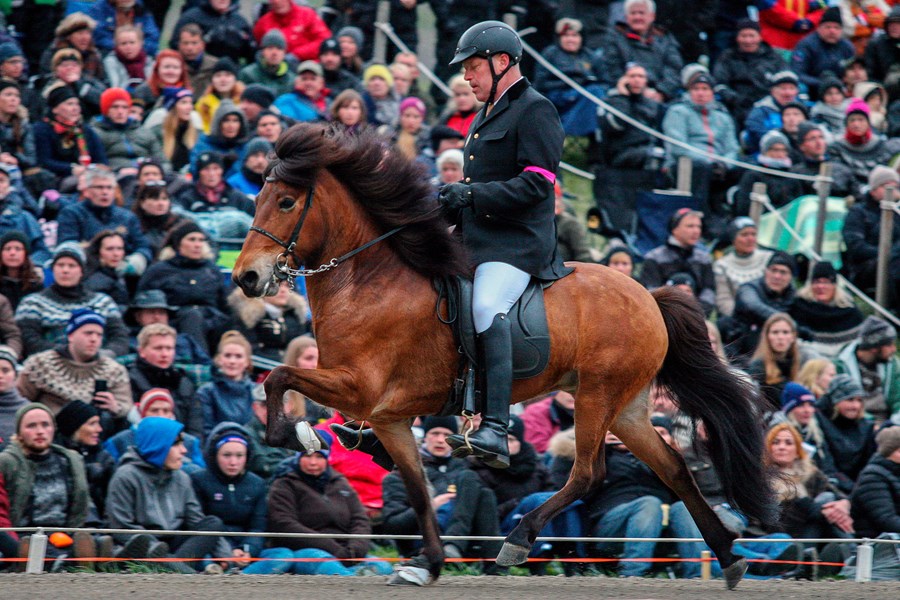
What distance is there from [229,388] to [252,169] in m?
2.57

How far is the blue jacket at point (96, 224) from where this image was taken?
10.6 meters

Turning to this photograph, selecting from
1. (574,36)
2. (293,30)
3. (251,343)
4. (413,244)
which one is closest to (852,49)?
(574,36)

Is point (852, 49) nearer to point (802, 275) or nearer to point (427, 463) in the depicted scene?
point (802, 275)

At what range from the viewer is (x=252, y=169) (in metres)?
11.5

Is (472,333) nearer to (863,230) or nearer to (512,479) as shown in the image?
(512,479)

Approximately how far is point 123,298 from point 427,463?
8.88 ft

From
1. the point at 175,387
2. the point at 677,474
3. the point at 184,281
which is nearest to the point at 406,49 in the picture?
the point at 184,281

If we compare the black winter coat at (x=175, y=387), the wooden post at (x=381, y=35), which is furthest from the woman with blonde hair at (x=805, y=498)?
the wooden post at (x=381, y=35)

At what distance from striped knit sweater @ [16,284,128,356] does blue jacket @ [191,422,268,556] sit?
1.48m

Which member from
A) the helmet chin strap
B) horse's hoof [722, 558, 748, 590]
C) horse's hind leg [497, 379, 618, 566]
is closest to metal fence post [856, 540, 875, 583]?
horse's hoof [722, 558, 748, 590]

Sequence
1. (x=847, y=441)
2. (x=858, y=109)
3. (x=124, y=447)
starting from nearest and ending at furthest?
(x=124, y=447)
(x=847, y=441)
(x=858, y=109)

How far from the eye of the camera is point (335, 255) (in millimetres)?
7004

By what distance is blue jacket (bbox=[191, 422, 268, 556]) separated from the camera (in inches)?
333

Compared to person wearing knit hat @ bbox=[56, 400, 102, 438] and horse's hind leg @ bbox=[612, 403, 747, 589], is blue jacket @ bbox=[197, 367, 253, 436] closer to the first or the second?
person wearing knit hat @ bbox=[56, 400, 102, 438]
